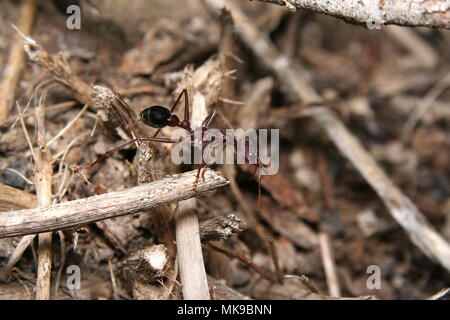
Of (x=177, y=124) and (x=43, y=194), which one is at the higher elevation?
(x=177, y=124)

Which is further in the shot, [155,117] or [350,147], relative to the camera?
[350,147]

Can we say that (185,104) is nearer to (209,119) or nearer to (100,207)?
(209,119)

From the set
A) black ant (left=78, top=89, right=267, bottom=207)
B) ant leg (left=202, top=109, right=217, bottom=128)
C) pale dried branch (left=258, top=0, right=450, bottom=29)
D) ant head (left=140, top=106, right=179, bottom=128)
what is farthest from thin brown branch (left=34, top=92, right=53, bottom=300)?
pale dried branch (left=258, top=0, right=450, bottom=29)

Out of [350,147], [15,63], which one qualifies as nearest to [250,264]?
[350,147]

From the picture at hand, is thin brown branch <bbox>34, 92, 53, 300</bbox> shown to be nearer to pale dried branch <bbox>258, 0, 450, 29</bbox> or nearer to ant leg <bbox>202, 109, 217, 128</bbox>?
ant leg <bbox>202, 109, 217, 128</bbox>

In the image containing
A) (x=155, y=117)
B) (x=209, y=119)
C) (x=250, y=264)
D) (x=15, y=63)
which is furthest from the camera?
(x=15, y=63)

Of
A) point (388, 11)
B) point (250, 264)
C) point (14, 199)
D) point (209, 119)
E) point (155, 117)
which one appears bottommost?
Answer: point (250, 264)
